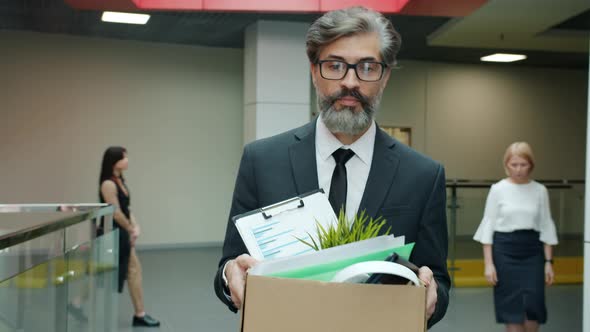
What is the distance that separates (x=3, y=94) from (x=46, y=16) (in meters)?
2.02

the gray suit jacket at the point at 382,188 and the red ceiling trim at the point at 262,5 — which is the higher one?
the red ceiling trim at the point at 262,5

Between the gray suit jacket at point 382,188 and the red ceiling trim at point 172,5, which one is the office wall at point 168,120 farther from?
the gray suit jacket at point 382,188

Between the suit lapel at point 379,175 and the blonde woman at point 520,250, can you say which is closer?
the suit lapel at point 379,175

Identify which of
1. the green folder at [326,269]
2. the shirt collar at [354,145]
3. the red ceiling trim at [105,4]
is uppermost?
the red ceiling trim at [105,4]

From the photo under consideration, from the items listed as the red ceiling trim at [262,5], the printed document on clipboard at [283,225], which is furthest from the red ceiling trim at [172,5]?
the printed document on clipboard at [283,225]

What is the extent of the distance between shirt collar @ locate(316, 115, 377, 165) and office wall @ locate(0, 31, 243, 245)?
1054cm

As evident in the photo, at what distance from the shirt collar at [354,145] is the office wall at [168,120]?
8.03 meters

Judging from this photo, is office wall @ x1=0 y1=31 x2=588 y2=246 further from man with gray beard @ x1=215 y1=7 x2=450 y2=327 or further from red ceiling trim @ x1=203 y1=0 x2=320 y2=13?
man with gray beard @ x1=215 y1=7 x2=450 y2=327

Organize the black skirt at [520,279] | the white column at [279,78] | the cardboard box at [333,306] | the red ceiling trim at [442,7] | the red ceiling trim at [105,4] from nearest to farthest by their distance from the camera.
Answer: the cardboard box at [333,306] < the black skirt at [520,279] < the red ceiling trim at [105,4] < the red ceiling trim at [442,7] < the white column at [279,78]

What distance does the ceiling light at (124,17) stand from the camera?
9.34m

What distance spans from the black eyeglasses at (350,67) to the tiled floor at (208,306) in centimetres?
489

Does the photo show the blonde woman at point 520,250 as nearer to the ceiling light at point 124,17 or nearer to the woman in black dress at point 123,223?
the woman in black dress at point 123,223

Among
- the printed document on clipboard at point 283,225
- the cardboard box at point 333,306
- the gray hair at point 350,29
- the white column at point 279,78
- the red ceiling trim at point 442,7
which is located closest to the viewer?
the cardboard box at point 333,306

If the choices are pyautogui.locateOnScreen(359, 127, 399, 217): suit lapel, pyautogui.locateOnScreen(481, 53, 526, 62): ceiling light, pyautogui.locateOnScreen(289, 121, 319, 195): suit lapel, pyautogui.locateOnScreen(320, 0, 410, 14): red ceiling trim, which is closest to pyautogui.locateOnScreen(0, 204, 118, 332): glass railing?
pyautogui.locateOnScreen(289, 121, 319, 195): suit lapel
